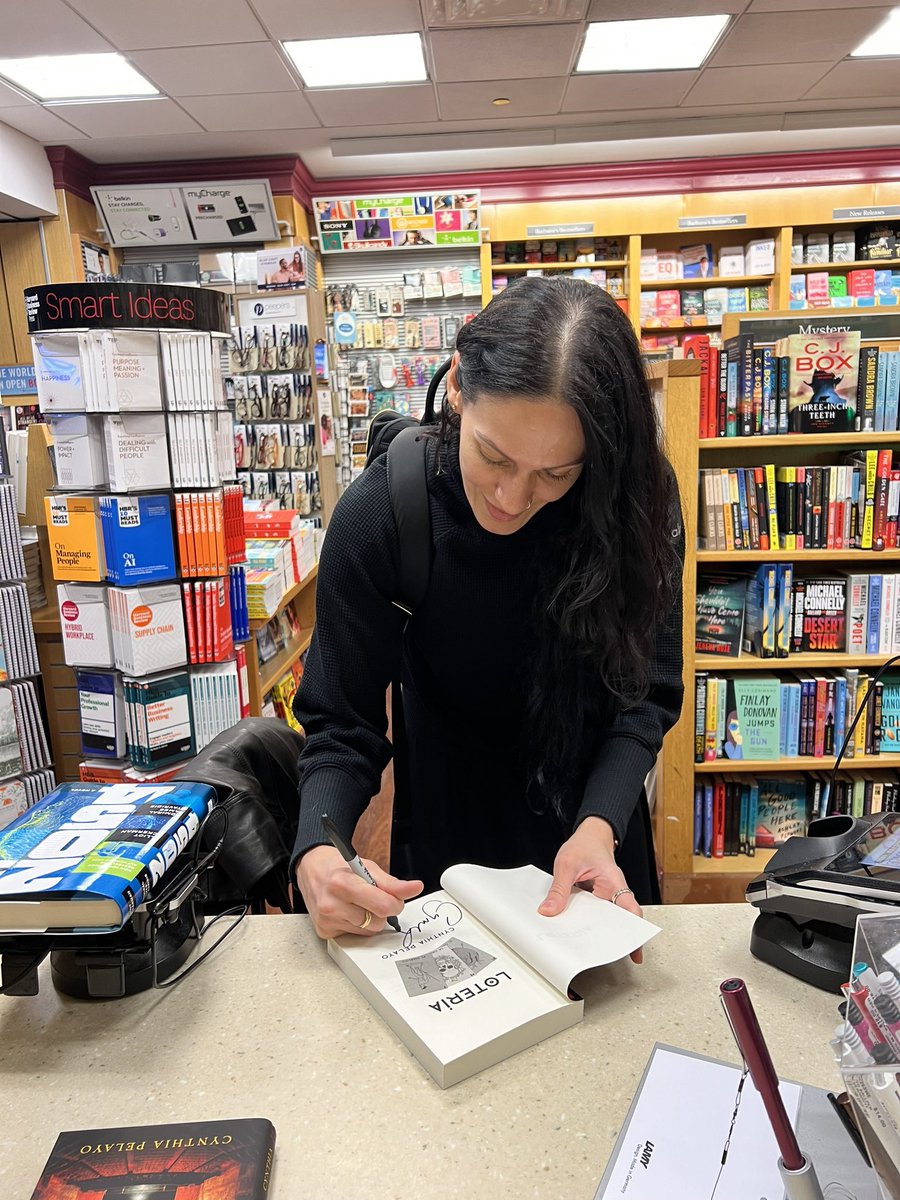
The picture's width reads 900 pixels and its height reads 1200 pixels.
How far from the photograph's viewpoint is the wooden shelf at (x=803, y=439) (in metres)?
2.43

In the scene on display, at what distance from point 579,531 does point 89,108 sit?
4675mm

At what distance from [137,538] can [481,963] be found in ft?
6.52

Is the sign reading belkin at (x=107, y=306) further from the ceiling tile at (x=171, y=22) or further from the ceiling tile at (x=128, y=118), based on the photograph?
the ceiling tile at (x=128, y=118)

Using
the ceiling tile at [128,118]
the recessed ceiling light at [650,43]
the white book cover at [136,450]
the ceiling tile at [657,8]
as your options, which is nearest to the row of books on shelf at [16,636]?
the white book cover at [136,450]

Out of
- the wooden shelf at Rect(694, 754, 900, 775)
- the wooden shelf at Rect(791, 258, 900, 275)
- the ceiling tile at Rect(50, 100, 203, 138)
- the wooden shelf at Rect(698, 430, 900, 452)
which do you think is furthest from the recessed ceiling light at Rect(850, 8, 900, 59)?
the ceiling tile at Rect(50, 100, 203, 138)

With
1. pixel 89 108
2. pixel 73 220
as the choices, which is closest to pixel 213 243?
pixel 73 220

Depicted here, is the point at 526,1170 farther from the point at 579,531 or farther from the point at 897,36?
the point at 897,36

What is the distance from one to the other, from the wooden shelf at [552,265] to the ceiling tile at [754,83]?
3.84 ft

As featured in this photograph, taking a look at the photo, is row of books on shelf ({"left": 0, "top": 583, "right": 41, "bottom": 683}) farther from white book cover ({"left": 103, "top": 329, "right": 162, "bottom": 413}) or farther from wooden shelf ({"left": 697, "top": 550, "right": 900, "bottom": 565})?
A: wooden shelf ({"left": 697, "top": 550, "right": 900, "bottom": 565})

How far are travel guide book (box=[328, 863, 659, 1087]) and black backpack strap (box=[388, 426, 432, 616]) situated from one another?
400mm

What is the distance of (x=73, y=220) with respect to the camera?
17.3ft

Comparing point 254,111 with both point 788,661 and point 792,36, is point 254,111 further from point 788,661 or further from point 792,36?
point 788,661

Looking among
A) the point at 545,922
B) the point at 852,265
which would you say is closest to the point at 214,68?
the point at 852,265

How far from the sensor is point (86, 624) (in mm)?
2617
